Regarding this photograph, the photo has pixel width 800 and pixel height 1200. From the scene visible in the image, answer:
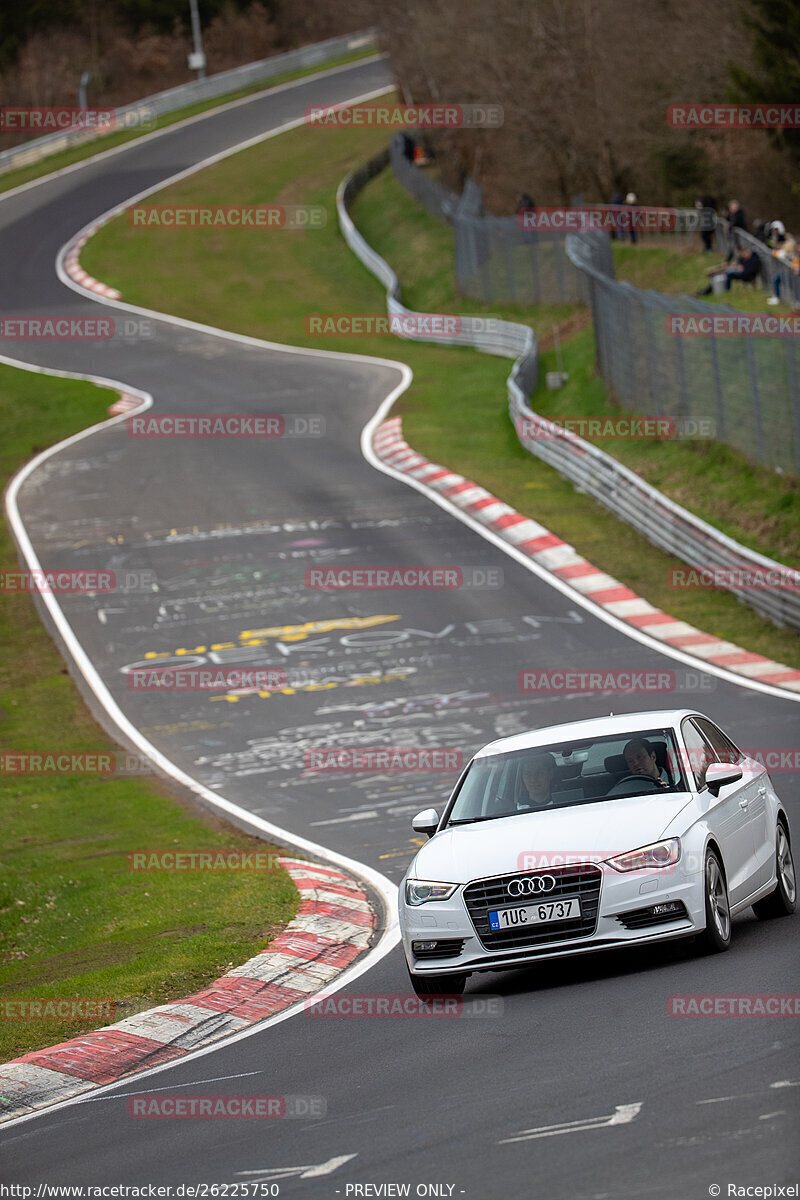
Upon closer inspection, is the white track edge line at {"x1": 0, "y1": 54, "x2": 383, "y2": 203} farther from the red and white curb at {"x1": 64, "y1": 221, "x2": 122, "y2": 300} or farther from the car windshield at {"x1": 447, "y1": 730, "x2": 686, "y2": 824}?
the car windshield at {"x1": 447, "y1": 730, "x2": 686, "y2": 824}

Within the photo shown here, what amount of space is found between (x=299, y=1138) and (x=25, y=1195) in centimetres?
115

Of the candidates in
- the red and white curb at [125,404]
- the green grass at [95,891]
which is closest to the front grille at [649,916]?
the green grass at [95,891]

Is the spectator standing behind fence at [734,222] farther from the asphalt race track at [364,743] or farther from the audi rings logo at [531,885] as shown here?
the audi rings logo at [531,885]

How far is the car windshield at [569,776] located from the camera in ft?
34.1

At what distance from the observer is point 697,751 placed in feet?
35.3

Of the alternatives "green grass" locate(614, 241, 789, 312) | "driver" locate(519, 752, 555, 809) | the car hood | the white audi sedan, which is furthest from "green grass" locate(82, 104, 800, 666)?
the car hood

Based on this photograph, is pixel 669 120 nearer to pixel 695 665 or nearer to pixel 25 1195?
pixel 695 665

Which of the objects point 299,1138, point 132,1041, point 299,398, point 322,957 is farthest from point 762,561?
point 299,398

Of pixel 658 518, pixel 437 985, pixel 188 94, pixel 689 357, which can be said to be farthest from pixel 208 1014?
pixel 188 94

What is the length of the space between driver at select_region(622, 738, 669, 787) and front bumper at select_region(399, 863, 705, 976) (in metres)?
1.04

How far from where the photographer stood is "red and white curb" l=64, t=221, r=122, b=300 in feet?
182

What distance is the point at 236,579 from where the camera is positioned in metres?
27.0

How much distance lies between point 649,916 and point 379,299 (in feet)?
155

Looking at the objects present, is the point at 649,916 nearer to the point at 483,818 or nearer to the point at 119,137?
the point at 483,818
